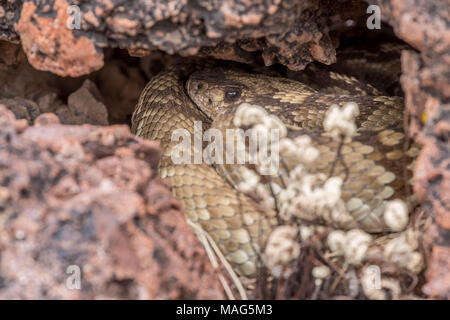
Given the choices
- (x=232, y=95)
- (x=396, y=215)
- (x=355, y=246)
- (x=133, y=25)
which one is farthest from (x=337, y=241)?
(x=232, y=95)

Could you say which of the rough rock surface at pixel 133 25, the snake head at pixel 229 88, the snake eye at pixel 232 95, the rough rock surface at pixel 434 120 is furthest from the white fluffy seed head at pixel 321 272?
the snake eye at pixel 232 95

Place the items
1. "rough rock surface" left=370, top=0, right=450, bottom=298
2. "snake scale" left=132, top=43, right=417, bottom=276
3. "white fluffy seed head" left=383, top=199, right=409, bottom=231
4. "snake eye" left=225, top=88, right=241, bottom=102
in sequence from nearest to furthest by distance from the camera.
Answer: "white fluffy seed head" left=383, top=199, right=409, bottom=231 → "rough rock surface" left=370, top=0, right=450, bottom=298 → "snake scale" left=132, top=43, right=417, bottom=276 → "snake eye" left=225, top=88, right=241, bottom=102

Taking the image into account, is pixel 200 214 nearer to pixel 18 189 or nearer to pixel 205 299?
pixel 205 299

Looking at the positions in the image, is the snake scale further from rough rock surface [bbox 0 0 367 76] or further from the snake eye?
rough rock surface [bbox 0 0 367 76]

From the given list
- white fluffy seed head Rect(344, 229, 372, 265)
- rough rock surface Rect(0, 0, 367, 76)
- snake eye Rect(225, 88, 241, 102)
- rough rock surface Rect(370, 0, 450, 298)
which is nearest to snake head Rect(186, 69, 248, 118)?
snake eye Rect(225, 88, 241, 102)

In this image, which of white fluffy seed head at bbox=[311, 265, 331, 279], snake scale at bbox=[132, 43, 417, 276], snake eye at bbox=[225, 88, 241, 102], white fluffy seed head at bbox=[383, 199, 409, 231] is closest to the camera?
white fluffy seed head at bbox=[383, 199, 409, 231]

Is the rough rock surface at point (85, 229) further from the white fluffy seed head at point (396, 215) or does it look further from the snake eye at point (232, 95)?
the snake eye at point (232, 95)

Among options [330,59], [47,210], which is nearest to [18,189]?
[47,210]
